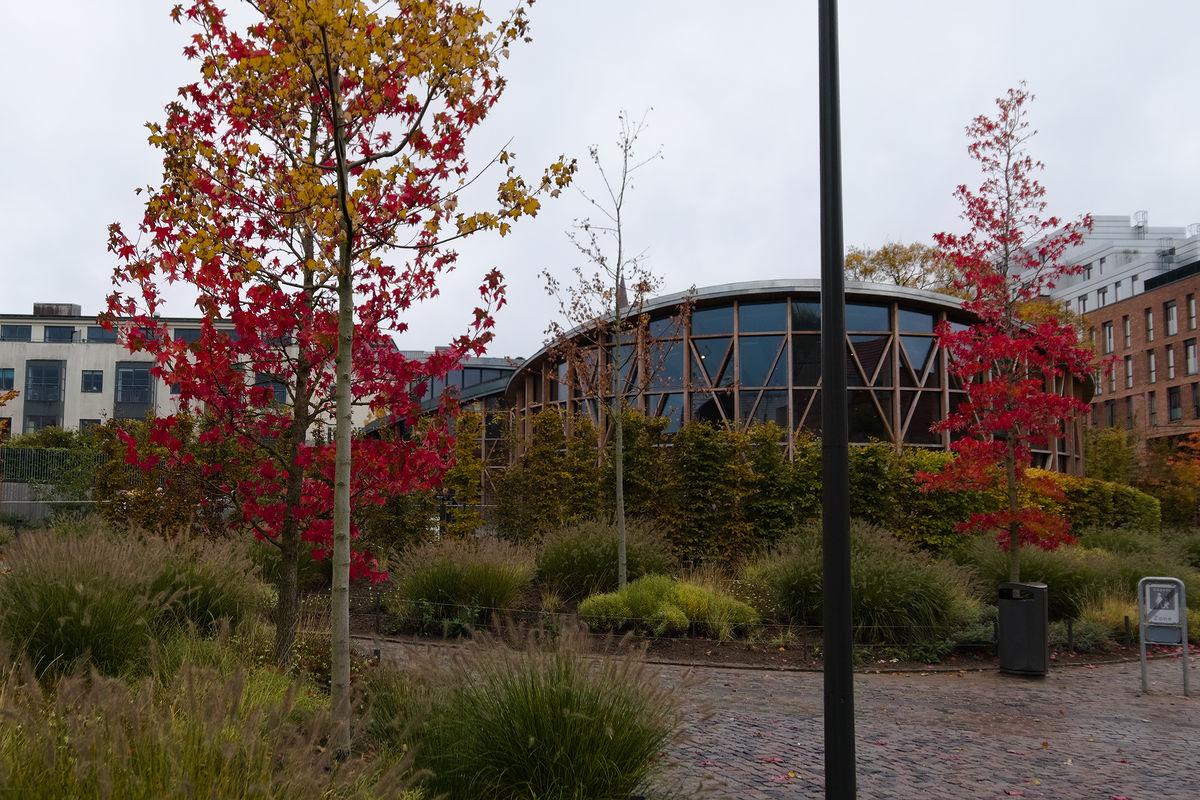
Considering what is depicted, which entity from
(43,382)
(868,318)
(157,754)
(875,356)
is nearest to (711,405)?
(875,356)

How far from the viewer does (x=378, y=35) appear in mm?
4750

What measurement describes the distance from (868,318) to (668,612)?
60.7 ft

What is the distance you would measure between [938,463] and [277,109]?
1802cm

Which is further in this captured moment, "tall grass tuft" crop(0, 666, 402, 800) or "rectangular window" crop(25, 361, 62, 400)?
"rectangular window" crop(25, 361, 62, 400)

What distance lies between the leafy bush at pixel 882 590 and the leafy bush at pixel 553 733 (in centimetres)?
645

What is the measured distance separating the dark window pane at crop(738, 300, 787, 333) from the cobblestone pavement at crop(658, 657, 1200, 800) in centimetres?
1764

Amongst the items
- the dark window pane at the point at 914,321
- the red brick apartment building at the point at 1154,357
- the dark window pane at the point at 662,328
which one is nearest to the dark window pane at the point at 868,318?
the dark window pane at the point at 914,321

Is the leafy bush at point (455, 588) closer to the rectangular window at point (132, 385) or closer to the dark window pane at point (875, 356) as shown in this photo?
the dark window pane at point (875, 356)

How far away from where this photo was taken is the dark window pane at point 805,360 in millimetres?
26781

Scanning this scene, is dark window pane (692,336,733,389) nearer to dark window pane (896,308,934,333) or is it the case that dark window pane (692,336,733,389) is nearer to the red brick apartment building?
dark window pane (896,308,934,333)

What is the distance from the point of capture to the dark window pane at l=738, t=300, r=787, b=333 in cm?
2708

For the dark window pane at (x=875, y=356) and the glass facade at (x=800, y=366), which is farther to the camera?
the dark window pane at (x=875, y=356)

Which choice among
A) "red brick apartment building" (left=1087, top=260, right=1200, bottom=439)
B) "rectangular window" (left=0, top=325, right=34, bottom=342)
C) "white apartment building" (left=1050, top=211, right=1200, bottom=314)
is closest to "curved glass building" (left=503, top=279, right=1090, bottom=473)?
"red brick apartment building" (left=1087, top=260, right=1200, bottom=439)

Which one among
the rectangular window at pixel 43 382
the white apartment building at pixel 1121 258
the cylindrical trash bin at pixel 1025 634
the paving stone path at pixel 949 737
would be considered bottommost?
the paving stone path at pixel 949 737
